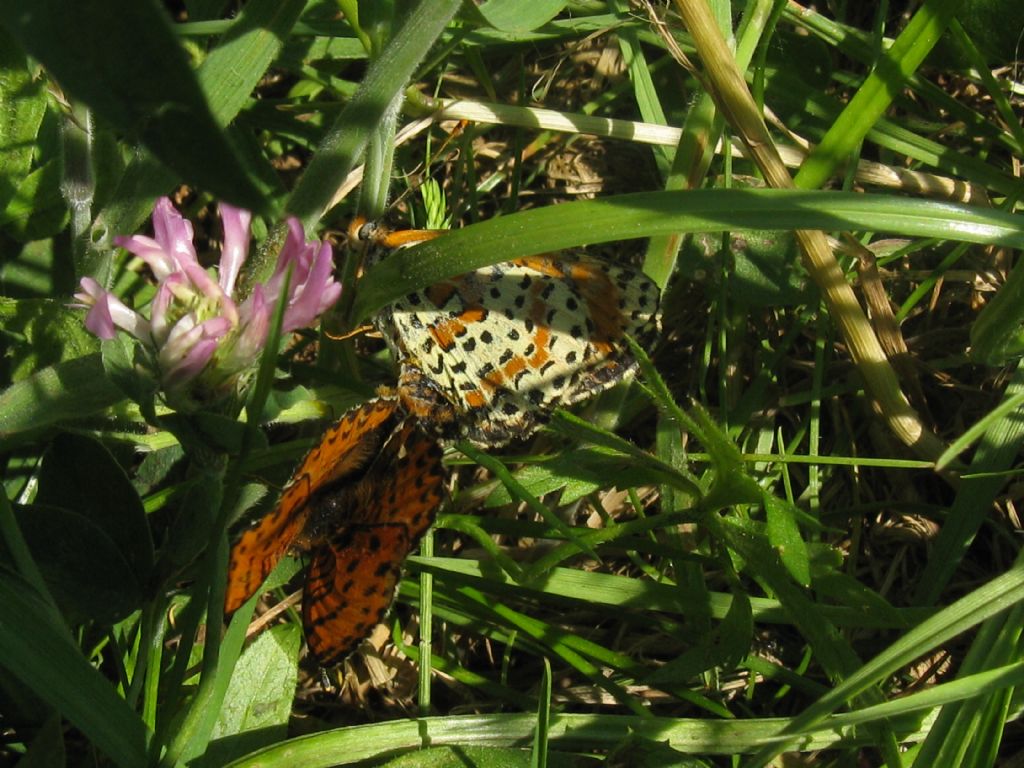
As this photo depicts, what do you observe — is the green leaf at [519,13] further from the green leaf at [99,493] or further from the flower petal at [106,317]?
the green leaf at [99,493]

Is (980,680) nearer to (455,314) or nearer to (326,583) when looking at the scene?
(326,583)

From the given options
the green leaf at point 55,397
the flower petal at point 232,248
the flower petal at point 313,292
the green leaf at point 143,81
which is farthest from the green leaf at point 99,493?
the green leaf at point 143,81

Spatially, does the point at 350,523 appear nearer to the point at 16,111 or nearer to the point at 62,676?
the point at 62,676

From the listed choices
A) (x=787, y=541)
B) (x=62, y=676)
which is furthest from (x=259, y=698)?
(x=787, y=541)

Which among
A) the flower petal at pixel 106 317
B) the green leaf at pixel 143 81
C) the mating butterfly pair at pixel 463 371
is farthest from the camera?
the mating butterfly pair at pixel 463 371

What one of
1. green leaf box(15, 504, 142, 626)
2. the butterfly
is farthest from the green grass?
the butterfly

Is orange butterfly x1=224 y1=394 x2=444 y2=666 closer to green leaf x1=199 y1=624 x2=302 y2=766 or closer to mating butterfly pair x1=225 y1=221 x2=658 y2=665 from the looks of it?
mating butterfly pair x1=225 y1=221 x2=658 y2=665
